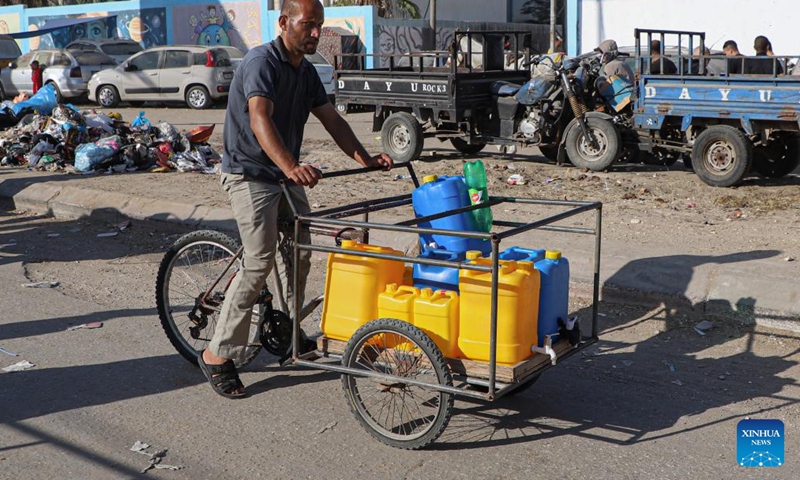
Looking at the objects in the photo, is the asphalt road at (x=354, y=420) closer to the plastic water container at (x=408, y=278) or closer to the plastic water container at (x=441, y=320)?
the plastic water container at (x=441, y=320)

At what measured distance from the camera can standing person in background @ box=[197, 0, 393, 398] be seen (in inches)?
179

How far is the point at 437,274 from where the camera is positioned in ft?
15.6

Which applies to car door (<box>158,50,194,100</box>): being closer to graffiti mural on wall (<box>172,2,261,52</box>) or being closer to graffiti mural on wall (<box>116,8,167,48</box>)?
graffiti mural on wall (<box>172,2,261,52</box>)

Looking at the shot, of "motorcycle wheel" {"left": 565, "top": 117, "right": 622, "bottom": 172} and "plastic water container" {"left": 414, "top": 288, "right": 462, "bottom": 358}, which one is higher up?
"motorcycle wheel" {"left": 565, "top": 117, "right": 622, "bottom": 172}

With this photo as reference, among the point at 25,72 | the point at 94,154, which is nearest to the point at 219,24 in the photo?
the point at 25,72

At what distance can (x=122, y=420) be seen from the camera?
4.77 meters

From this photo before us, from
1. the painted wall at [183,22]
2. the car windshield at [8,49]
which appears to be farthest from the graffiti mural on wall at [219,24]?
the car windshield at [8,49]

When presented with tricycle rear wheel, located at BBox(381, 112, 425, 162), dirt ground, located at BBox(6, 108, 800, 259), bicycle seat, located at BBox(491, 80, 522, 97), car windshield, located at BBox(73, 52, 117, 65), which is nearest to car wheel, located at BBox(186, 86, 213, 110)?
car windshield, located at BBox(73, 52, 117, 65)

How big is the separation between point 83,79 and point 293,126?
84.4 feet

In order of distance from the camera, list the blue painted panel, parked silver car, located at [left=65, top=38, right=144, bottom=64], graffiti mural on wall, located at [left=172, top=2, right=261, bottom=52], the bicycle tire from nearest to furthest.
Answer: the bicycle tire
the blue painted panel
parked silver car, located at [left=65, top=38, right=144, bottom=64]
graffiti mural on wall, located at [left=172, top=2, right=261, bottom=52]

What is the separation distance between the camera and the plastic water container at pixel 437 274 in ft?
15.5

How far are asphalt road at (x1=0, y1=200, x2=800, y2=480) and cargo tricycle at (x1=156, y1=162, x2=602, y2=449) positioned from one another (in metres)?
0.20

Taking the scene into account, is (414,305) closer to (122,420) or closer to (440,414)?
(440,414)

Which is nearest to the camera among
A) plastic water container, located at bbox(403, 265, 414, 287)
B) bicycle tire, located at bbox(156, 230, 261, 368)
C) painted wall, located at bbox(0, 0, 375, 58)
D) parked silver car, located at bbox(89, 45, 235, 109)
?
plastic water container, located at bbox(403, 265, 414, 287)
